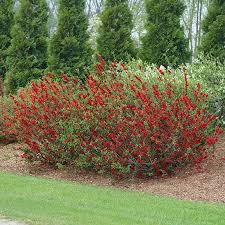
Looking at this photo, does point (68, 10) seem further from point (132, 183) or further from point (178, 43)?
point (132, 183)

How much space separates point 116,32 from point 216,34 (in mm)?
3585

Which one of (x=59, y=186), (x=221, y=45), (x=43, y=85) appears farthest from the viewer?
(x=221, y=45)

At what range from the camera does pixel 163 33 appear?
16609 mm

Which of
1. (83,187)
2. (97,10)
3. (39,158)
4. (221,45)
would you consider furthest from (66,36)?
(97,10)

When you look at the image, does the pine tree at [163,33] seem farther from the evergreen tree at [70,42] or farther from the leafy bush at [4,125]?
the leafy bush at [4,125]

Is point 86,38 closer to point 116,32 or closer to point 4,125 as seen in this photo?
point 116,32

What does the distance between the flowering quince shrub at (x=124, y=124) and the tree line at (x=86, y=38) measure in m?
3.63

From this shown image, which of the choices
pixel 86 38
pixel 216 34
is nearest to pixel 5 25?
pixel 86 38

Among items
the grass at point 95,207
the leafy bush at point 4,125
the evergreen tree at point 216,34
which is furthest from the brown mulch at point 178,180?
the evergreen tree at point 216,34

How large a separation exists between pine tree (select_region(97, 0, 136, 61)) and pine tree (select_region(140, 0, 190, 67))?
0.99 m

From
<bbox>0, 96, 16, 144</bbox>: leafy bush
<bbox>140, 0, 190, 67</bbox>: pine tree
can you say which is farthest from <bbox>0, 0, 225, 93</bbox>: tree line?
<bbox>0, 96, 16, 144</bbox>: leafy bush

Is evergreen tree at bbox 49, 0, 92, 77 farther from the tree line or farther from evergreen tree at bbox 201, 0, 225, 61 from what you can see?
evergreen tree at bbox 201, 0, 225, 61

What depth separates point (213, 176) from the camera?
400 inches

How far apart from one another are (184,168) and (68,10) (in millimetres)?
9598
